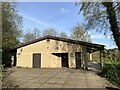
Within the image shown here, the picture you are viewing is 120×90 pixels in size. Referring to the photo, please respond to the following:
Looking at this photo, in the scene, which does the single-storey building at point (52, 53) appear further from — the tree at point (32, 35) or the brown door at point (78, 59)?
the tree at point (32, 35)

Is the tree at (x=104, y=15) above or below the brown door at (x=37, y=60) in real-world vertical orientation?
above

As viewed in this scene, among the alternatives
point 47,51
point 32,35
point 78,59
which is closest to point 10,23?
point 47,51

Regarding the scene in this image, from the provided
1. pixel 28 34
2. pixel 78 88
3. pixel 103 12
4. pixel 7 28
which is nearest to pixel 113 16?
pixel 103 12

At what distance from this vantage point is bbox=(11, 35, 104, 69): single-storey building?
26734 millimetres

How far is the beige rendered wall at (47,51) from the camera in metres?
27.1

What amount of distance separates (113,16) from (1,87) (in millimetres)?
10000

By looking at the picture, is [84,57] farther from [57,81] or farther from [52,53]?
[57,81]

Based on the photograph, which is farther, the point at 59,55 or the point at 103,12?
the point at 59,55

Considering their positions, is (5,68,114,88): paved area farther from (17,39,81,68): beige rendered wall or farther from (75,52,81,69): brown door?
(17,39,81,68): beige rendered wall

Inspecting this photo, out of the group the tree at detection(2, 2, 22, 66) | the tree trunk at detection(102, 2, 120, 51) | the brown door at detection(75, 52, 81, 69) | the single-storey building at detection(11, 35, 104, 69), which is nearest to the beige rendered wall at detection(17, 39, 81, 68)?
the single-storey building at detection(11, 35, 104, 69)

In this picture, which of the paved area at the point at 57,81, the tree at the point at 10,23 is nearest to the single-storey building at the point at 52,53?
the tree at the point at 10,23

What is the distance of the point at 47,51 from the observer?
28.2 m

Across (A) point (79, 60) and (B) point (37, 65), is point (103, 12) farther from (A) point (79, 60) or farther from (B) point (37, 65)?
(B) point (37, 65)

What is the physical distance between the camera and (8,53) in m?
30.8
